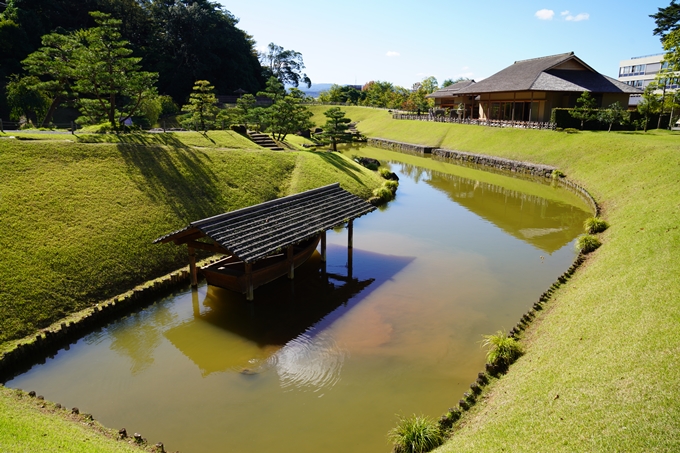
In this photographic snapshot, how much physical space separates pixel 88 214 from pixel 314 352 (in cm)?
977

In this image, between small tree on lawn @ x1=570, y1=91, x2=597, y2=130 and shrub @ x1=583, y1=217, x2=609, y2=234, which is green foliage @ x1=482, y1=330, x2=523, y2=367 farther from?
small tree on lawn @ x1=570, y1=91, x2=597, y2=130

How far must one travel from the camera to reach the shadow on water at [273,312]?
11188 mm

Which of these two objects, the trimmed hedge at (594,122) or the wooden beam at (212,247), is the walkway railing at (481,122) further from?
the wooden beam at (212,247)

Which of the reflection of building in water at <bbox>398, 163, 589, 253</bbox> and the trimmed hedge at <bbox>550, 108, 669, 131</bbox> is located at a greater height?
the trimmed hedge at <bbox>550, 108, 669, 131</bbox>

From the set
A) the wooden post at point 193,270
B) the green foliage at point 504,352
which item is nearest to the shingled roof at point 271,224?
the wooden post at point 193,270

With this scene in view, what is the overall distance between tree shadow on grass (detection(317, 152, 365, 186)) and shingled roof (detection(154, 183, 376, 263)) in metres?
10.5

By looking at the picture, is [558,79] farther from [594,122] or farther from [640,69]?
[640,69]

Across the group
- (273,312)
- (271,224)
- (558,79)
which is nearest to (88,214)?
(271,224)

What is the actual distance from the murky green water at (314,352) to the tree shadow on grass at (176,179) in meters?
4.85

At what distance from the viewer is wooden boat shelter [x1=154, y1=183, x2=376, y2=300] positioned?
1252 cm

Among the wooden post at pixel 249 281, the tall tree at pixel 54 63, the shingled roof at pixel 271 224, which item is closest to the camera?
the shingled roof at pixel 271 224

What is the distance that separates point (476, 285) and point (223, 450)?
10.0 meters

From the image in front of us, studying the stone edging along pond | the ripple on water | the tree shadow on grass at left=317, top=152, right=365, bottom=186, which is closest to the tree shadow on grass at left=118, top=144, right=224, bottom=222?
the ripple on water

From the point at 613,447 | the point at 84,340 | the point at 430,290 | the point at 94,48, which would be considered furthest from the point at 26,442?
the point at 94,48
